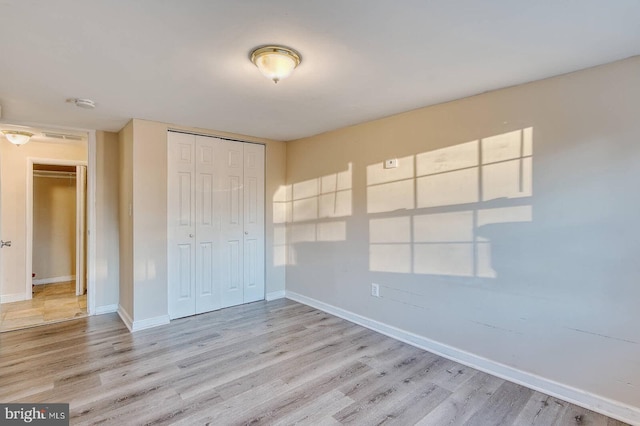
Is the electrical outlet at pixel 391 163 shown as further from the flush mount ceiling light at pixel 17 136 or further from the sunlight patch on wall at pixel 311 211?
the flush mount ceiling light at pixel 17 136

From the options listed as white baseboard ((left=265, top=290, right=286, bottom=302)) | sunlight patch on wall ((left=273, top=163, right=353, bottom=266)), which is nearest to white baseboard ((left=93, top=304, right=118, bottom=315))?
white baseboard ((left=265, top=290, right=286, bottom=302))

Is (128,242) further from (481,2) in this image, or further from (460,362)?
(481,2)

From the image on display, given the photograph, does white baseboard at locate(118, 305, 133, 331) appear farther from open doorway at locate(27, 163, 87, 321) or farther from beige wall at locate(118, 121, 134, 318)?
open doorway at locate(27, 163, 87, 321)

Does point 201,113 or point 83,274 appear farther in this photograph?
point 83,274

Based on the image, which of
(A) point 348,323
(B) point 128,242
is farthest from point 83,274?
(A) point 348,323

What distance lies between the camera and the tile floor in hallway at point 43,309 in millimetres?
3572

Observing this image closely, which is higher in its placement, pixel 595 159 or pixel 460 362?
pixel 595 159

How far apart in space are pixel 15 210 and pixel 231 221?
122 inches

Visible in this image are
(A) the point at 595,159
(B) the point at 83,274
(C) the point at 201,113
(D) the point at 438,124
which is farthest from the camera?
(B) the point at 83,274

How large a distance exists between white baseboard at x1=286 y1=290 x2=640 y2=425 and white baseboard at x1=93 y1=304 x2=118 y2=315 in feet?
9.87

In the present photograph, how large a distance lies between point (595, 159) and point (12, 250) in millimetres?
6544

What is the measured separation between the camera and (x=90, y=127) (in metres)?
3.69

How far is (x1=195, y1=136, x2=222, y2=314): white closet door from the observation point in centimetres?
384

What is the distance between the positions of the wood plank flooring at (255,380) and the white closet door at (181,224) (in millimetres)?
462
